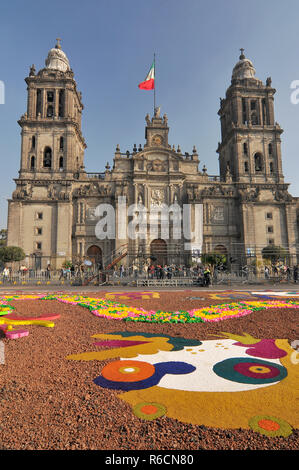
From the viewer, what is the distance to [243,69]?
4422 cm

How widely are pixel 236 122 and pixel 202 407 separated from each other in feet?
149

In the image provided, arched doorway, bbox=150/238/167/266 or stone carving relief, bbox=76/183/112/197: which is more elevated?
stone carving relief, bbox=76/183/112/197

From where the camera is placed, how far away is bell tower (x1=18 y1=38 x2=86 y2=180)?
1491 inches

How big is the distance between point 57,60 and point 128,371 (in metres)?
50.1

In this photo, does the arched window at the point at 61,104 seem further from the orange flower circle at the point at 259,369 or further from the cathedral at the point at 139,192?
the orange flower circle at the point at 259,369

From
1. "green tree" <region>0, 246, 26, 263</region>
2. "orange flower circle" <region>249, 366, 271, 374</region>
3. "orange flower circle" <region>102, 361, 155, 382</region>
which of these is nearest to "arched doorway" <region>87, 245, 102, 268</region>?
"green tree" <region>0, 246, 26, 263</region>

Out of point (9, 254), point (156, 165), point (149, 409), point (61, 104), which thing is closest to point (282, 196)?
point (156, 165)

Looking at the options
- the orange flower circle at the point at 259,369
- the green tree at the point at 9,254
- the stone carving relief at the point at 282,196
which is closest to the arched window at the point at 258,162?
the stone carving relief at the point at 282,196

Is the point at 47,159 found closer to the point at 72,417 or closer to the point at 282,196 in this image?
the point at 282,196

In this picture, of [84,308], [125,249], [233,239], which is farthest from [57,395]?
[233,239]

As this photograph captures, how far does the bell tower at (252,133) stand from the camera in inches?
1598

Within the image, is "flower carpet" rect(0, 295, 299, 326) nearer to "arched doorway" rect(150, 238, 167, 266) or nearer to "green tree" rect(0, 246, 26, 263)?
"green tree" rect(0, 246, 26, 263)

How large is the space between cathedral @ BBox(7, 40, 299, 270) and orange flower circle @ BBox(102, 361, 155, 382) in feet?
101

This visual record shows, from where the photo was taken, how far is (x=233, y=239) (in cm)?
3909
